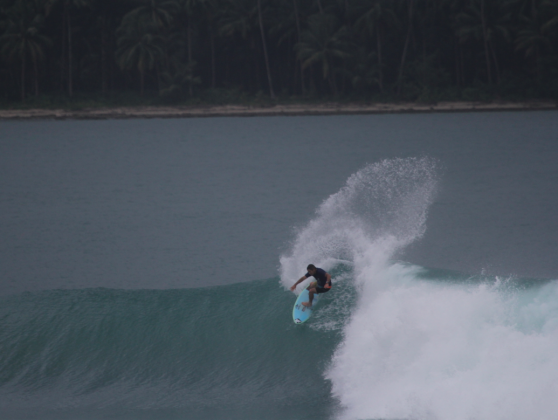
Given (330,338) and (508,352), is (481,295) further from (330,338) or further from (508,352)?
(330,338)

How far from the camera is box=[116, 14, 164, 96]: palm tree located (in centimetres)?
6531

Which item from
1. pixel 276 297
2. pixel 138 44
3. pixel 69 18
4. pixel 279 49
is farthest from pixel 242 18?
pixel 276 297

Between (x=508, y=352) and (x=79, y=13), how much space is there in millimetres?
67988

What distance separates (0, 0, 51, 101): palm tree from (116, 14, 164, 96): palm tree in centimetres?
775

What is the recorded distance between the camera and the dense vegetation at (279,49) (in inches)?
2591

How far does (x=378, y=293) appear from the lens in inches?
555

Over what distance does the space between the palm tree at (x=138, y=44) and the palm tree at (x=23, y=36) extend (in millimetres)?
7750

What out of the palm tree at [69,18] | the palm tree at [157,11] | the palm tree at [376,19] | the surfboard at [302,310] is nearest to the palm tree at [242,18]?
the palm tree at [157,11]

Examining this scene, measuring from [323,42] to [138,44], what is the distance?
705 inches

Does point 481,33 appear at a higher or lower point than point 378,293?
higher

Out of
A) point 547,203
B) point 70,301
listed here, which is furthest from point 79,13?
point 70,301

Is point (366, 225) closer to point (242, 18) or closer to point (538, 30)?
point (538, 30)

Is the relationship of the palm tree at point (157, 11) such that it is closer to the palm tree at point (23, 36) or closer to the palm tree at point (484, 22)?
the palm tree at point (23, 36)

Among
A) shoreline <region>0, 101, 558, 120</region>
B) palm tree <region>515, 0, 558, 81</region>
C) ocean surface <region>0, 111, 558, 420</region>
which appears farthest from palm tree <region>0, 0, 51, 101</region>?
palm tree <region>515, 0, 558, 81</region>
